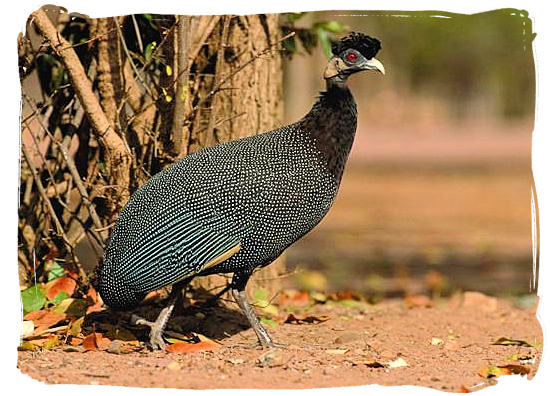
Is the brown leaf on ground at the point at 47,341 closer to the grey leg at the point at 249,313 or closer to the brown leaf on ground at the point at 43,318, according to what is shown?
the brown leaf on ground at the point at 43,318

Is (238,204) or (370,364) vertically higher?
(238,204)

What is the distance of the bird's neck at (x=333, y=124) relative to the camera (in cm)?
350

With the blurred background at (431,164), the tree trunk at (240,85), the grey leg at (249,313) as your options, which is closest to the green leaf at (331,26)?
the blurred background at (431,164)

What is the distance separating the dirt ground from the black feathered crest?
1135 millimetres

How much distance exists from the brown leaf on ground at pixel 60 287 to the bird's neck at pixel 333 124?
4.43 ft

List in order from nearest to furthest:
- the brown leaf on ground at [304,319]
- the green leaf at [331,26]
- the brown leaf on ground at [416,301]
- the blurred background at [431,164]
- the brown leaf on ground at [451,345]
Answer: the brown leaf on ground at [451,345] < the brown leaf on ground at [304,319] < the green leaf at [331,26] < the brown leaf on ground at [416,301] < the blurred background at [431,164]

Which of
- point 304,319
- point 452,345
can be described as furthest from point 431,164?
point 452,345

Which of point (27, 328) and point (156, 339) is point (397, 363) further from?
point (27, 328)

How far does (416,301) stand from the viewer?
5.25 meters

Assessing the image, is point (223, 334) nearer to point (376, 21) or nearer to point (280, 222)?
point (280, 222)

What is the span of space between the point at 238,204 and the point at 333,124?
1.56 ft

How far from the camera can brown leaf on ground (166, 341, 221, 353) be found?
356 cm

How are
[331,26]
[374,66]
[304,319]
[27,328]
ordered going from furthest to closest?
[331,26]
[304,319]
[27,328]
[374,66]

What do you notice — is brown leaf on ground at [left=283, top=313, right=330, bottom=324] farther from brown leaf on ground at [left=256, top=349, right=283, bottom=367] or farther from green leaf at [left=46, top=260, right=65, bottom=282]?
green leaf at [left=46, top=260, right=65, bottom=282]
